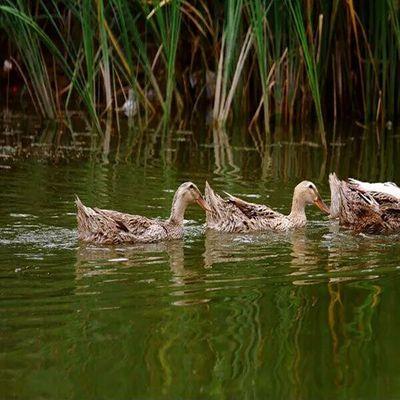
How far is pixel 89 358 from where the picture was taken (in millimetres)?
5680

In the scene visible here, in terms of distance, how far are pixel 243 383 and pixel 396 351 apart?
0.96 meters

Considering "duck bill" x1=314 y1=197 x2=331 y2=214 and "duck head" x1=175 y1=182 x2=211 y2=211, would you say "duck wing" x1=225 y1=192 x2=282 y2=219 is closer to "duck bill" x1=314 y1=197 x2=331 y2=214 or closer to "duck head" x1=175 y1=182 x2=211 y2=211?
"duck head" x1=175 y1=182 x2=211 y2=211


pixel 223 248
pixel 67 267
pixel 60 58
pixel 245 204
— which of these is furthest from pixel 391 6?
pixel 67 267

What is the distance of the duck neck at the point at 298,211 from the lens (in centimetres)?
1018

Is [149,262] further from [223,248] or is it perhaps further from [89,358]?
[89,358]

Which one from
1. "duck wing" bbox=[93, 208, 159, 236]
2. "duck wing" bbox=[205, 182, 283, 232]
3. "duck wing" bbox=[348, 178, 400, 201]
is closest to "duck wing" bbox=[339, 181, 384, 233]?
"duck wing" bbox=[348, 178, 400, 201]

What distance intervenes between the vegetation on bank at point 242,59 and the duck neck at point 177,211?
4.42 metres

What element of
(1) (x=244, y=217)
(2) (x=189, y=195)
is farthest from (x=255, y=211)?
(2) (x=189, y=195)

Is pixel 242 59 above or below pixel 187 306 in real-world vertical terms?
above

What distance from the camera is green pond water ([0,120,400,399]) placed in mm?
5383

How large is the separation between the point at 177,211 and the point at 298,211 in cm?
124

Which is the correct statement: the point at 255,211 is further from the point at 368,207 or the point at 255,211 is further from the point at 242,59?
the point at 242,59

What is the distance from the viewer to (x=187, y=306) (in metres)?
6.77

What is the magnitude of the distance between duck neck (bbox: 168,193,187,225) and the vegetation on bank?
442cm
